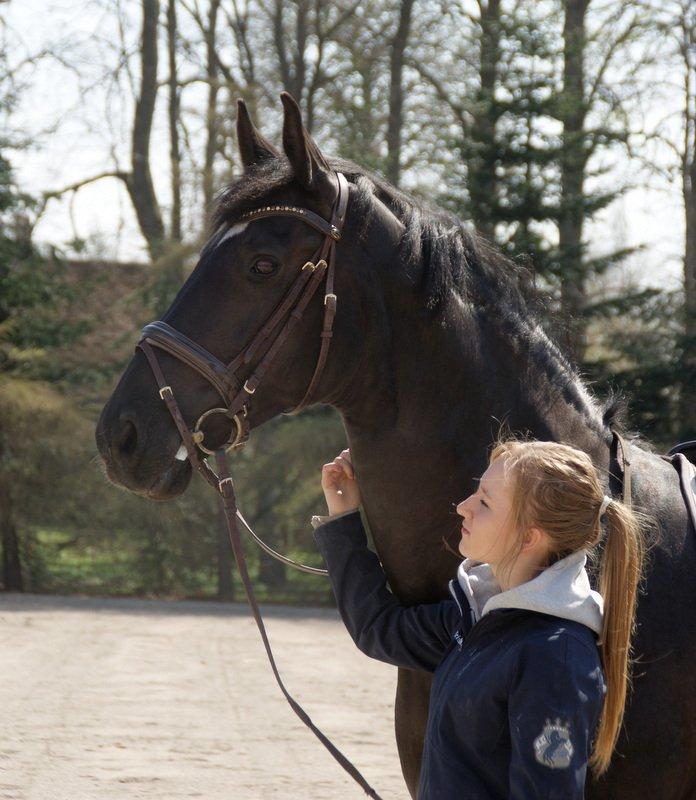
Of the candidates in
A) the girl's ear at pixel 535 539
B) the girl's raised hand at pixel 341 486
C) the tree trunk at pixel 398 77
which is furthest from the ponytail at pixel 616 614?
the tree trunk at pixel 398 77

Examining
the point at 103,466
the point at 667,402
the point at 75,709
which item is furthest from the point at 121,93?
the point at 103,466

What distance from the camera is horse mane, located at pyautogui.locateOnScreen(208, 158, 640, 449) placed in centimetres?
231

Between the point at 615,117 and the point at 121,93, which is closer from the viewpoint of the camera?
the point at 615,117

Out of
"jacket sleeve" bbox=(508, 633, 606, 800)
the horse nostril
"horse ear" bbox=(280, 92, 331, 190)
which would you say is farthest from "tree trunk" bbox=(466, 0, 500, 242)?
"jacket sleeve" bbox=(508, 633, 606, 800)

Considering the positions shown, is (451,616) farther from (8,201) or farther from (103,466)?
(8,201)

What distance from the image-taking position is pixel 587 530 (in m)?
1.76

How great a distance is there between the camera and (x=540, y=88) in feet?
37.9

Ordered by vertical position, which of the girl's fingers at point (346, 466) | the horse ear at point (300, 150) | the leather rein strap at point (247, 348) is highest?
the horse ear at point (300, 150)

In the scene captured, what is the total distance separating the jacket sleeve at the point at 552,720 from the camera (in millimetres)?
1527

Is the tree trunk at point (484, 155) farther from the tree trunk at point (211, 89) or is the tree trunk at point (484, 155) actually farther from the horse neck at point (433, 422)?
the horse neck at point (433, 422)

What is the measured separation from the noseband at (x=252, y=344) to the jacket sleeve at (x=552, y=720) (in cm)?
93

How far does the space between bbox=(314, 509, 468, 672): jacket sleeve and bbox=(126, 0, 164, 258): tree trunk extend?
1595 centimetres

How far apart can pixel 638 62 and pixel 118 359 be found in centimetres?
927

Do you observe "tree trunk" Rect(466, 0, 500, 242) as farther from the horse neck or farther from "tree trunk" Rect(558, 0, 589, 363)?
the horse neck
